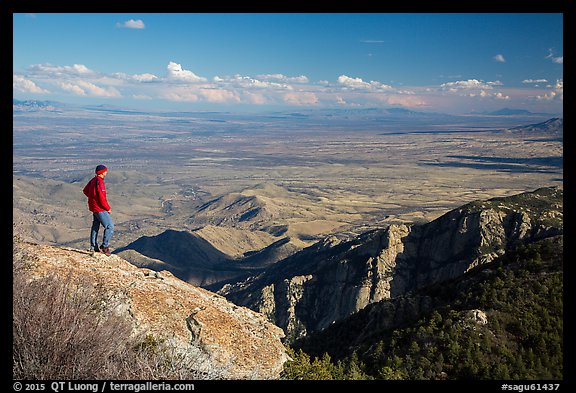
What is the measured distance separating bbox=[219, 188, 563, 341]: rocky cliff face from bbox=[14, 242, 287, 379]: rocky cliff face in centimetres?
4209

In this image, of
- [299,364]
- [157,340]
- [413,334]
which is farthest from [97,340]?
[413,334]

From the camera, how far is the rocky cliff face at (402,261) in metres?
56.8

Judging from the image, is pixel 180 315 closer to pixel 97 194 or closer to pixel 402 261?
pixel 97 194

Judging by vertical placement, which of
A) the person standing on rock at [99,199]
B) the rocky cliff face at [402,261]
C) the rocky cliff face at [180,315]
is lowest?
the rocky cliff face at [402,261]

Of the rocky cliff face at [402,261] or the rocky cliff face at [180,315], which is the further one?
the rocky cliff face at [402,261]

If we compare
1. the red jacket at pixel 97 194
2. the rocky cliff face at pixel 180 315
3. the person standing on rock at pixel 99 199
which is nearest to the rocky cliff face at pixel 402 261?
the rocky cliff face at pixel 180 315

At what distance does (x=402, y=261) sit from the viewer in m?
63.8

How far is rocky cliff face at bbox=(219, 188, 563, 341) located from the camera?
186ft

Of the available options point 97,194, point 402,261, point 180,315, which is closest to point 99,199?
point 97,194

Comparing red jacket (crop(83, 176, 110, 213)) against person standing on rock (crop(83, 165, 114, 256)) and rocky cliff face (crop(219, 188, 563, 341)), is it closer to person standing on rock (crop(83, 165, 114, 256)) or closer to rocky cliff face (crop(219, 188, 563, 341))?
person standing on rock (crop(83, 165, 114, 256))

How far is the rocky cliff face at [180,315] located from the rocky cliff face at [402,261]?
42.1 meters

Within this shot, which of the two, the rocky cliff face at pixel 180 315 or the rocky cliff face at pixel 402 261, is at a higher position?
the rocky cliff face at pixel 180 315

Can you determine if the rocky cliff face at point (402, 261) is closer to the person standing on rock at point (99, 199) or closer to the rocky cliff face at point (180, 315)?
the rocky cliff face at point (180, 315)

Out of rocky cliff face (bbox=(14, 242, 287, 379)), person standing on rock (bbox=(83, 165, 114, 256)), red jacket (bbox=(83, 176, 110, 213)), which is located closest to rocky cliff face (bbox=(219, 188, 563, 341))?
rocky cliff face (bbox=(14, 242, 287, 379))
